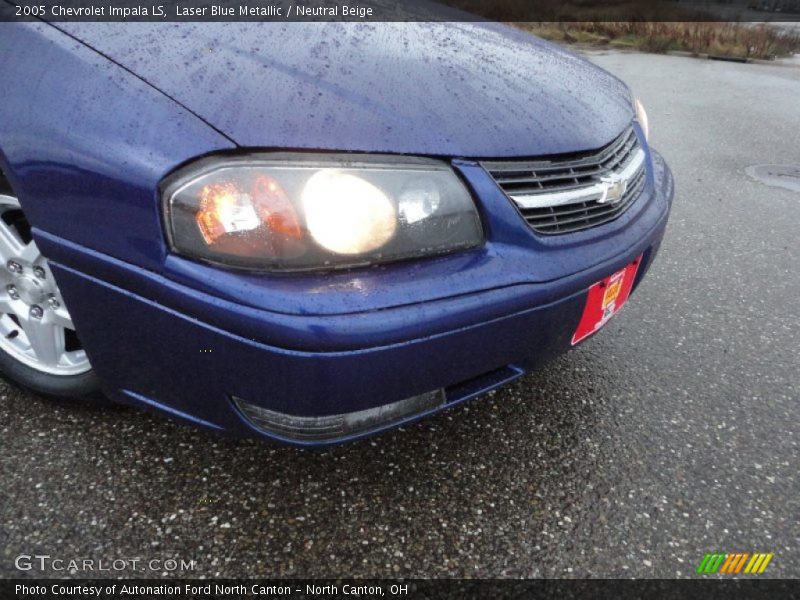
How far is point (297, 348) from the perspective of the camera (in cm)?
114

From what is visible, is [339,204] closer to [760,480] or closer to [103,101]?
A: [103,101]

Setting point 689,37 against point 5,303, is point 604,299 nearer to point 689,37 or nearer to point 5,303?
point 5,303

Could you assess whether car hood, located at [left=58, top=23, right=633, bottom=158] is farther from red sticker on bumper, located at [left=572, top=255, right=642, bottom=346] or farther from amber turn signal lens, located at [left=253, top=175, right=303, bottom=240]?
red sticker on bumper, located at [left=572, top=255, right=642, bottom=346]

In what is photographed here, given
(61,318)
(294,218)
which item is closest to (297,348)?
(294,218)

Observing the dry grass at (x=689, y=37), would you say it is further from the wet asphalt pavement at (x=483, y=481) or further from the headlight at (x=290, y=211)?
the headlight at (x=290, y=211)

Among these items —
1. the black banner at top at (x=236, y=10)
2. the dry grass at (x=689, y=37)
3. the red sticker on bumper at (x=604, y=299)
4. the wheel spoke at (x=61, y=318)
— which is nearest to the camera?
the black banner at top at (x=236, y=10)

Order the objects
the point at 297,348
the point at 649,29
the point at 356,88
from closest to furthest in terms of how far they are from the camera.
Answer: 1. the point at 297,348
2. the point at 356,88
3. the point at 649,29

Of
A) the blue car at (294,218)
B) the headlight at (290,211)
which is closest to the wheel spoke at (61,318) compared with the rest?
the blue car at (294,218)

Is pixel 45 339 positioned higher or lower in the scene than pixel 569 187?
lower

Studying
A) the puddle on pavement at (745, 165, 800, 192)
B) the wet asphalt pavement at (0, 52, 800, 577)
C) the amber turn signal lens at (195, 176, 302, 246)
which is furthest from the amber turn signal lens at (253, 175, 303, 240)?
the puddle on pavement at (745, 165, 800, 192)

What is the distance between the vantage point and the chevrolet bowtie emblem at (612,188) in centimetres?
153

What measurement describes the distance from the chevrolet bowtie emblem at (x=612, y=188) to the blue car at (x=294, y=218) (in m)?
0.01

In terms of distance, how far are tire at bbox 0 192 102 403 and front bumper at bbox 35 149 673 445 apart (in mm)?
290

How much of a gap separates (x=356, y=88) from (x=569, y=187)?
1.81 feet
